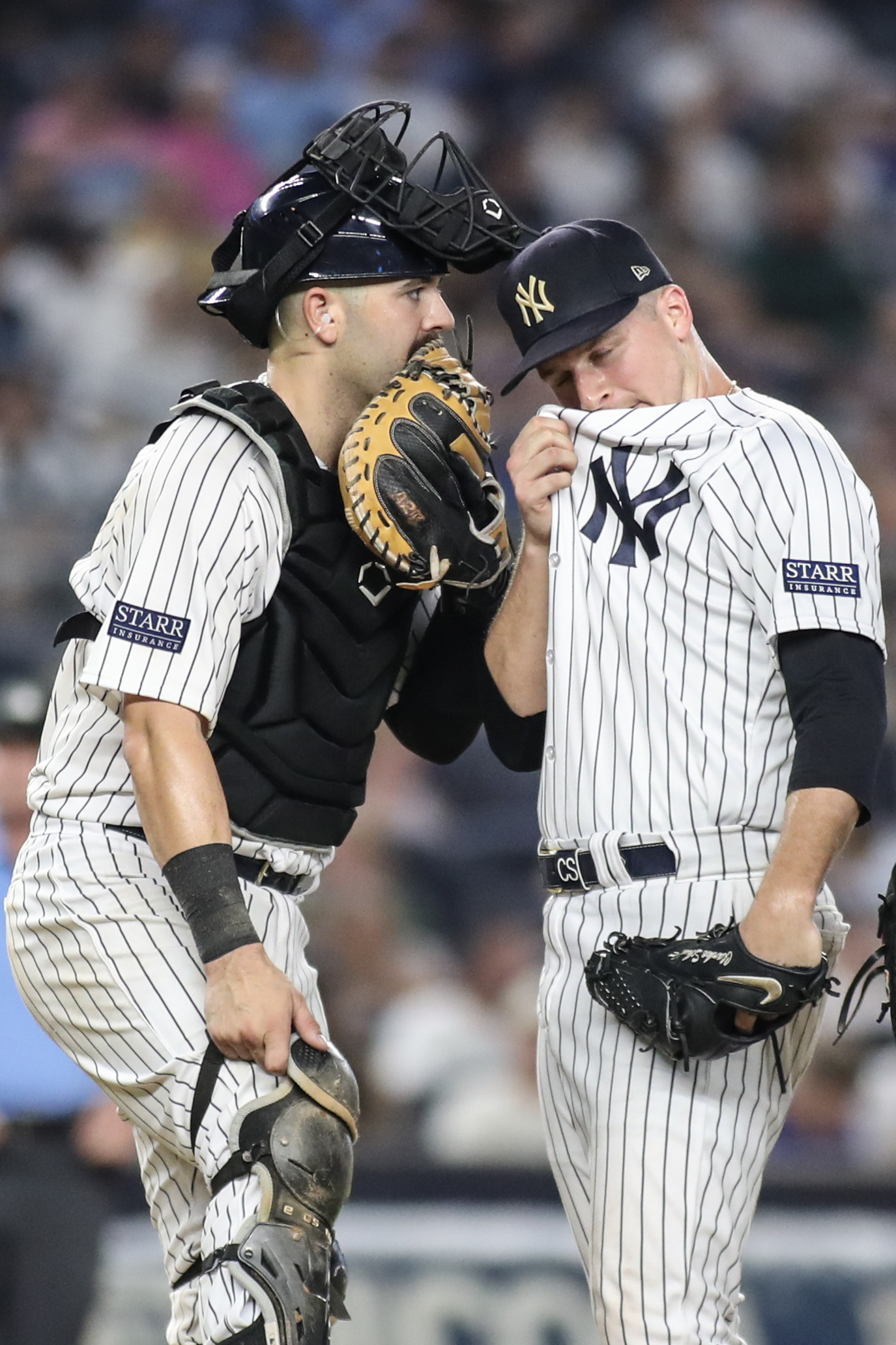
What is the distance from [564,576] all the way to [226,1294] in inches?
41.7

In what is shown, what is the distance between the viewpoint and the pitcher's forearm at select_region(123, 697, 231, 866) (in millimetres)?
2287

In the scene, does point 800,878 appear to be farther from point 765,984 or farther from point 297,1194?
point 297,1194

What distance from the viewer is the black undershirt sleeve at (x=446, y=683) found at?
283 cm

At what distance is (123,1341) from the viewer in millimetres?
4172

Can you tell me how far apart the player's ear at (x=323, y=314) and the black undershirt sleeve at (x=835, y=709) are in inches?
34.7

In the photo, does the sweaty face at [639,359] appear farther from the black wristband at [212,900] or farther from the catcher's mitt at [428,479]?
the black wristband at [212,900]

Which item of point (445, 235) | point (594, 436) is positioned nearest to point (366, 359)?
point (445, 235)

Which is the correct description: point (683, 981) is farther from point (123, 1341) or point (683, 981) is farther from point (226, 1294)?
point (123, 1341)

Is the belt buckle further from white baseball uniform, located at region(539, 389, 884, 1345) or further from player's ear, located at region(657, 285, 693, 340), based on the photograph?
player's ear, located at region(657, 285, 693, 340)

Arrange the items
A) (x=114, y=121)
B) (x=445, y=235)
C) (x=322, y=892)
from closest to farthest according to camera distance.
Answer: (x=445, y=235), (x=322, y=892), (x=114, y=121)

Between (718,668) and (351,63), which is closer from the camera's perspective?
(718,668)

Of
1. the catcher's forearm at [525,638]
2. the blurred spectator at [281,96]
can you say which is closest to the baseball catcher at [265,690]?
the catcher's forearm at [525,638]

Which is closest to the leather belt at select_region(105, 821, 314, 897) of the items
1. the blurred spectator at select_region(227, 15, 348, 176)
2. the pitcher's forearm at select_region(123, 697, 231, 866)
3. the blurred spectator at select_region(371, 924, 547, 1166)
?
the pitcher's forearm at select_region(123, 697, 231, 866)

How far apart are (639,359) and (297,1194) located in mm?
1247
